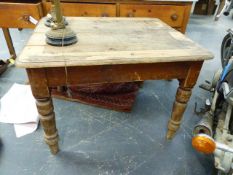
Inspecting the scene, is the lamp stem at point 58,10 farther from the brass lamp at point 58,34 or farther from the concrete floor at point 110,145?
the concrete floor at point 110,145

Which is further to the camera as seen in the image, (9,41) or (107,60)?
(9,41)

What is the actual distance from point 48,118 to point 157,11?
0.99 meters

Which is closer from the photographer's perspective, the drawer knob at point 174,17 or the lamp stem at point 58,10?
the lamp stem at point 58,10

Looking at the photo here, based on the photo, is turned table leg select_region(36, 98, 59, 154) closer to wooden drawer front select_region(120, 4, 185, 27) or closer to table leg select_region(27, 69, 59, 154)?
table leg select_region(27, 69, 59, 154)

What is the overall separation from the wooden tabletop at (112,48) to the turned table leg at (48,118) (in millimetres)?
195

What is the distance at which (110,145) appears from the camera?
43.8 inches

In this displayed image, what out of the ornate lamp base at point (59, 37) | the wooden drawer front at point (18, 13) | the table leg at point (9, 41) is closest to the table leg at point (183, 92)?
the ornate lamp base at point (59, 37)

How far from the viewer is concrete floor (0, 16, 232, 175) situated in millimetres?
989

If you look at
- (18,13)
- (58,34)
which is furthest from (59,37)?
(18,13)

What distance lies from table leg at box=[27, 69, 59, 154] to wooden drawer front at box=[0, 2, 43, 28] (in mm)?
722

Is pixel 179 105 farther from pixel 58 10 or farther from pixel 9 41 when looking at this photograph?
pixel 9 41

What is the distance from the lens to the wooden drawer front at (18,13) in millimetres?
1231

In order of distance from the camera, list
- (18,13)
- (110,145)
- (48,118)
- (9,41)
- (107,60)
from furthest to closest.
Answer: (9,41) → (18,13) → (110,145) → (48,118) → (107,60)

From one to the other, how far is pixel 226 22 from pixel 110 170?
3658 mm
